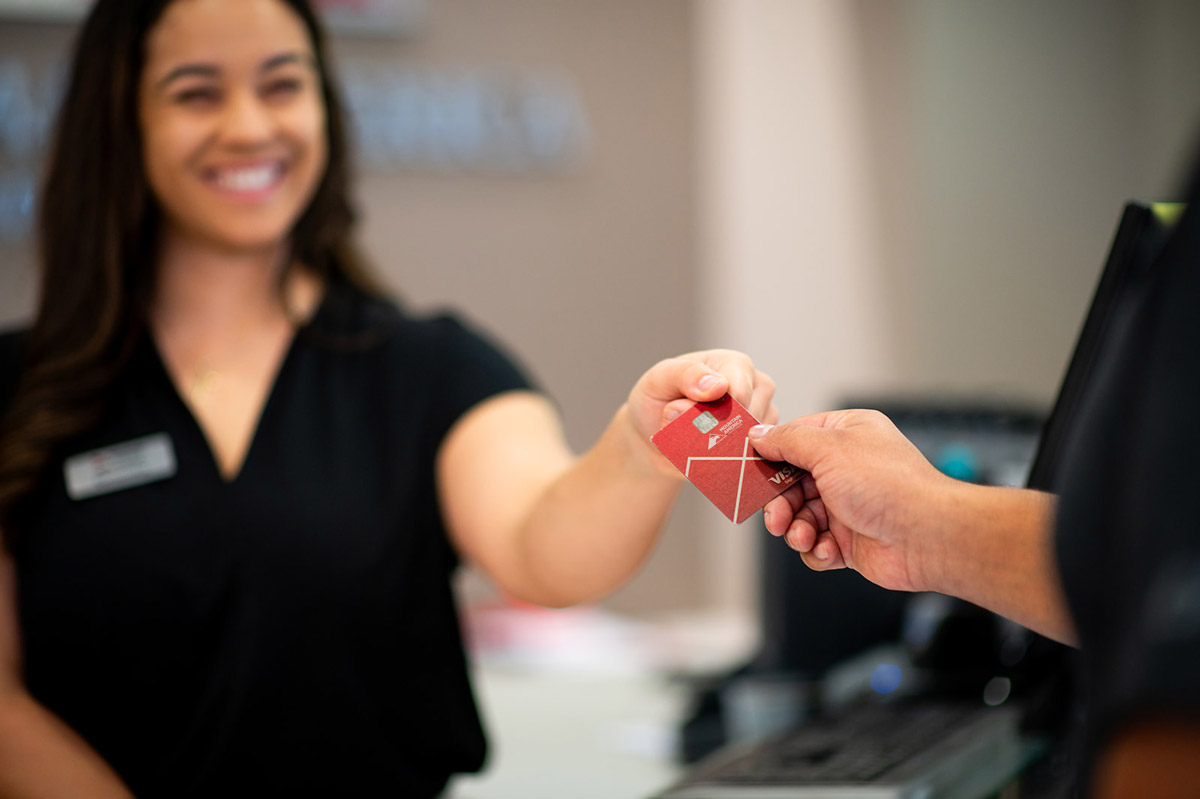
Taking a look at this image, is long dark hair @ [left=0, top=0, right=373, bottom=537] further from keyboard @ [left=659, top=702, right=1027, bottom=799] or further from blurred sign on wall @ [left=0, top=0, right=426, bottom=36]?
blurred sign on wall @ [left=0, top=0, right=426, bottom=36]

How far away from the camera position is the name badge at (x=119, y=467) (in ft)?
4.11

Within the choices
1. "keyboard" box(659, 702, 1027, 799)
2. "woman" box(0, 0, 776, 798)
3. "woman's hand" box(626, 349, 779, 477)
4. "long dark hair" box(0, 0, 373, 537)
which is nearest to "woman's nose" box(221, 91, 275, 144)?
"woman" box(0, 0, 776, 798)

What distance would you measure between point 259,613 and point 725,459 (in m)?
0.66

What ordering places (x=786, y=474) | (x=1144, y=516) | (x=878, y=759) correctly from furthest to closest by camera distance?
(x=878, y=759), (x=786, y=474), (x=1144, y=516)

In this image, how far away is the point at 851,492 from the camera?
78cm

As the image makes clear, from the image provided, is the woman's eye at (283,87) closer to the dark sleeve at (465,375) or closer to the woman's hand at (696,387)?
the dark sleeve at (465,375)

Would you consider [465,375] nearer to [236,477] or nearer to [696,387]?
[236,477]

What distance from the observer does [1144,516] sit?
473mm

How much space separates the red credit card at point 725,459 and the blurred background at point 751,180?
2.46m

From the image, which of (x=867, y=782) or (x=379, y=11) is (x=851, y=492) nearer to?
(x=867, y=782)

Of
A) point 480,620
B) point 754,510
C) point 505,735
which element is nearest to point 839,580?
point 505,735

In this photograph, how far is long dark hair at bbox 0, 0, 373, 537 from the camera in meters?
1.30

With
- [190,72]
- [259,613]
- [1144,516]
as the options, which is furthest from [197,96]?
[1144,516]

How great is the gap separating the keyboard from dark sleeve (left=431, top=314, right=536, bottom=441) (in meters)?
0.53
